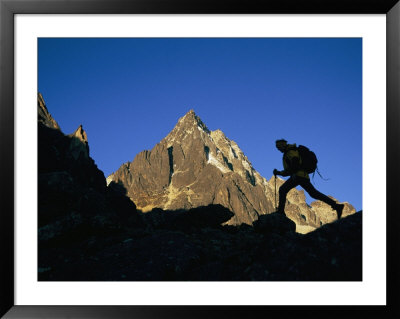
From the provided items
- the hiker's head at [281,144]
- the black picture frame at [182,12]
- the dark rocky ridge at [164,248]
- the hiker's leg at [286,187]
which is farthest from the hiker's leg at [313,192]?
the black picture frame at [182,12]

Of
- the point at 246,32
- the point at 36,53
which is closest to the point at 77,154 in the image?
the point at 36,53

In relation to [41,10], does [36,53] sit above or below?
below

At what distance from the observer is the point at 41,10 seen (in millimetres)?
8414

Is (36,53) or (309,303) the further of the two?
(36,53)

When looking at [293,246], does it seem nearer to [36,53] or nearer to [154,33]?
[154,33]

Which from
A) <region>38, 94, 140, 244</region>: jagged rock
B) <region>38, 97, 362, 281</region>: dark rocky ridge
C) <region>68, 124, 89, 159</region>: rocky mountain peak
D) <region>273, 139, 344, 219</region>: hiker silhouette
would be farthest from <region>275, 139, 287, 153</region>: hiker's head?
<region>68, 124, 89, 159</region>: rocky mountain peak

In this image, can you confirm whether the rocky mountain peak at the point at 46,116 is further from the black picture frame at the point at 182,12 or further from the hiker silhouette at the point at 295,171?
the hiker silhouette at the point at 295,171

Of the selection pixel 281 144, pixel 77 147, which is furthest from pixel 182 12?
pixel 77 147

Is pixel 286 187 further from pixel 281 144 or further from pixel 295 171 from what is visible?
pixel 281 144

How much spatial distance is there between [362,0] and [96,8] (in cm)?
537

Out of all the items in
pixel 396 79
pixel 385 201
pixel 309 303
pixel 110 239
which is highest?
pixel 396 79

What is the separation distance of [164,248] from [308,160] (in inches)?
177

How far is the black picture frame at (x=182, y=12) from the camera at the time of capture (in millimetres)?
7770

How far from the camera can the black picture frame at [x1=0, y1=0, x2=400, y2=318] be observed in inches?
306
